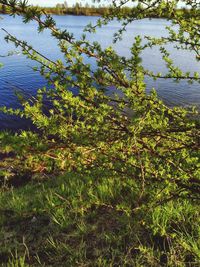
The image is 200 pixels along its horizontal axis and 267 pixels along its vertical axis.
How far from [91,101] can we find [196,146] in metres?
1.13

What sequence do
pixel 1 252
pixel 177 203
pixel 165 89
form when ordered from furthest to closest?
1. pixel 165 89
2. pixel 177 203
3. pixel 1 252

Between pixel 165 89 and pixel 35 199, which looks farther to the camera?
pixel 165 89

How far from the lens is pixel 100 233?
4.48 m

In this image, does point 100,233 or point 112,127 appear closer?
point 112,127

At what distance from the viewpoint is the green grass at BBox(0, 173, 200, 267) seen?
3828 mm

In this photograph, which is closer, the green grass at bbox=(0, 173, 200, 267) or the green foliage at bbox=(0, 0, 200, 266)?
the green foliage at bbox=(0, 0, 200, 266)

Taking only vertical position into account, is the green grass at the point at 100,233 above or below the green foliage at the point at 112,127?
below

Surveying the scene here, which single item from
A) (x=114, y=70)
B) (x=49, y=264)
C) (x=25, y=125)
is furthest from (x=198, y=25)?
(x=25, y=125)

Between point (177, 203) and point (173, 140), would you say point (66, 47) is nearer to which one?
point (173, 140)

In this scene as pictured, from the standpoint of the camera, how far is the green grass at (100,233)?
3828mm

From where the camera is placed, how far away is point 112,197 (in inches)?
207

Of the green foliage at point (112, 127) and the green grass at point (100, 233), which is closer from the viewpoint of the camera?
the green foliage at point (112, 127)

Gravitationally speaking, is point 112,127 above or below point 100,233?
above

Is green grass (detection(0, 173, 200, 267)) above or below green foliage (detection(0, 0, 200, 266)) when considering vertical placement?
below
